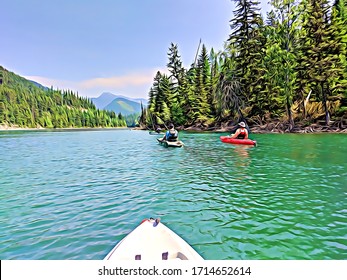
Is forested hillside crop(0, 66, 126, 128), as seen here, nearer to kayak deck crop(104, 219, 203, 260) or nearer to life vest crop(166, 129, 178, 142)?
life vest crop(166, 129, 178, 142)

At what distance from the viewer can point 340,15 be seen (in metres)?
35.9

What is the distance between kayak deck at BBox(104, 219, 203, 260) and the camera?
3.78 m

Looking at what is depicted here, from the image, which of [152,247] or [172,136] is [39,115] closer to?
[172,136]

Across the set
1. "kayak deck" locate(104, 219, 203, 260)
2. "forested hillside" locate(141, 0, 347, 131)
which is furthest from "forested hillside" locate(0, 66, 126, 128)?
"kayak deck" locate(104, 219, 203, 260)

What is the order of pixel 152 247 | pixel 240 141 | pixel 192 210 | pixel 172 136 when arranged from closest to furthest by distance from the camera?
pixel 152 247 < pixel 192 210 < pixel 240 141 < pixel 172 136

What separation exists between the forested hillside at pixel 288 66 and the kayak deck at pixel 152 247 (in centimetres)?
3408

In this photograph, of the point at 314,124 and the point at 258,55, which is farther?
the point at 258,55

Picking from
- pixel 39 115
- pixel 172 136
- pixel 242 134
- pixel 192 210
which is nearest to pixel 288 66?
pixel 242 134

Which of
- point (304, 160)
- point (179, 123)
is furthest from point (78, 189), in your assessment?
point (179, 123)

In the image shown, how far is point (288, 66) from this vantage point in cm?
3400

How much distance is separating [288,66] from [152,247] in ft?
121

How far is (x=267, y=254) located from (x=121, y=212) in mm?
3936

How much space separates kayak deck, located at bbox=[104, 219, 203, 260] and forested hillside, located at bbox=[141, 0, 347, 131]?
34.1 m

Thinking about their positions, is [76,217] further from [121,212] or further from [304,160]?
[304,160]
